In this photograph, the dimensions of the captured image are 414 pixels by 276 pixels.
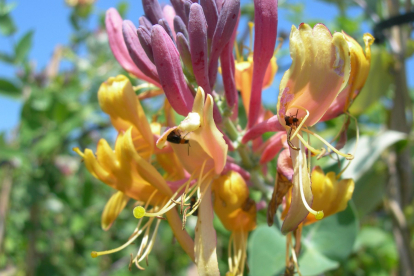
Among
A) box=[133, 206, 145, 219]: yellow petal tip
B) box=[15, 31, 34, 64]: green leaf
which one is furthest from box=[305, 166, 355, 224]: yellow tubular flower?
box=[15, 31, 34, 64]: green leaf

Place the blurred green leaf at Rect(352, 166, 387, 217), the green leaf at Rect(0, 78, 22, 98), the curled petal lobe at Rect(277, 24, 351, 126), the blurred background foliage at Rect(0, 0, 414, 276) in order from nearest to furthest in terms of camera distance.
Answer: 1. the curled petal lobe at Rect(277, 24, 351, 126)
2. the blurred background foliage at Rect(0, 0, 414, 276)
3. the blurred green leaf at Rect(352, 166, 387, 217)
4. the green leaf at Rect(0, 78, 22, 98)

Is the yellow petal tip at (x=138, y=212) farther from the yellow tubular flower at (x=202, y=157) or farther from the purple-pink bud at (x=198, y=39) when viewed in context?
the purple-pink bud at (x=198, y=39)

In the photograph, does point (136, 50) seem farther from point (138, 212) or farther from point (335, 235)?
point (335, 235)

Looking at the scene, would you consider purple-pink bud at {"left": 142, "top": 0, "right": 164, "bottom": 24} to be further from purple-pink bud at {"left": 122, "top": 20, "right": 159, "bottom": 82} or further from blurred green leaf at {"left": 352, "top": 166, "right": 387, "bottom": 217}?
blurred green leaf at {"left": 352, "top": 166, "right": 387, "bottom": 217}

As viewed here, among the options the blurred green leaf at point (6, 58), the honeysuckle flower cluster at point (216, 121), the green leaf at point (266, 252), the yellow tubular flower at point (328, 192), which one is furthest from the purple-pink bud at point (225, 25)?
the blurred green leaf at point (6, 58)

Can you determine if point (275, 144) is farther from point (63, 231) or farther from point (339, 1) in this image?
point (63, 231)
